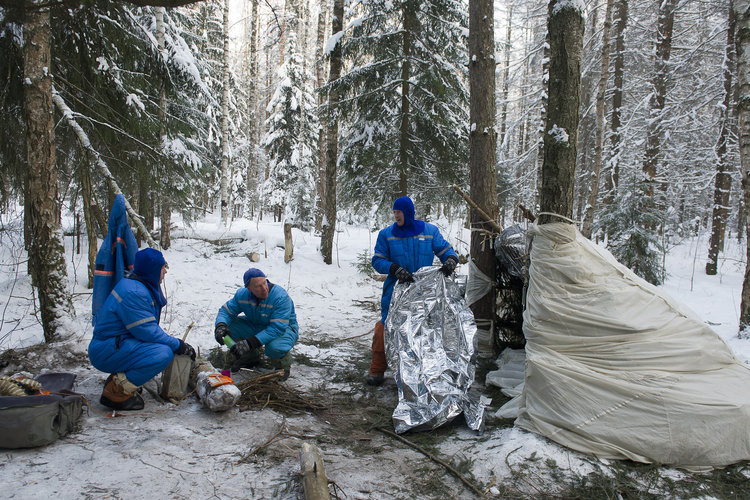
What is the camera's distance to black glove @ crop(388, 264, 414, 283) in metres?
4.14

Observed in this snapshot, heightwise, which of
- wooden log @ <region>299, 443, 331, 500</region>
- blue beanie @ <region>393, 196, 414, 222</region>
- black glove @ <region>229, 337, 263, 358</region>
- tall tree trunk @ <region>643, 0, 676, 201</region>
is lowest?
wooden log @ <region>299, 443, 331, 500</region>

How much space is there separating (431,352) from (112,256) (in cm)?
318

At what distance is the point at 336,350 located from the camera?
5508 millimetres

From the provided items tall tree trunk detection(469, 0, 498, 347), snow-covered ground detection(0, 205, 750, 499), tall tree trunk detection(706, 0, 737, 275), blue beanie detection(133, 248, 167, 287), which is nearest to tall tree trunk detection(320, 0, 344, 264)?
tall tree trunk detection(469, 0, 498, 347)

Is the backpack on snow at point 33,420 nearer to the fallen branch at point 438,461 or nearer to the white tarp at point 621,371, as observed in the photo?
the fallen branch at point 438,461

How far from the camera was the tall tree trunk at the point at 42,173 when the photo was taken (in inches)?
171

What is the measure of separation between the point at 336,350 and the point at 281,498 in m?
3.19

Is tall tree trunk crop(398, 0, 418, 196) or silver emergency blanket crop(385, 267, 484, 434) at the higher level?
tall tree trunk crop(398, 0, 418, 196)

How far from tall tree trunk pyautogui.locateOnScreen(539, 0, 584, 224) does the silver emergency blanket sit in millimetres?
1260

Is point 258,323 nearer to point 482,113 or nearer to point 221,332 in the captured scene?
point 221,332

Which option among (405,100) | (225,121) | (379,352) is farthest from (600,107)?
(225,121)

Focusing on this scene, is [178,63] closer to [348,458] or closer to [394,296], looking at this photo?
[394,296]

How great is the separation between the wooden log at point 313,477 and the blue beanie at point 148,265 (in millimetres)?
2024

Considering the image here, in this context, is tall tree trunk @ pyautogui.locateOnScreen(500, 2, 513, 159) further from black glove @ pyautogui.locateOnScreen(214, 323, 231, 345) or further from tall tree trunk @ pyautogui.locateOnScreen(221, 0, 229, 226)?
black glove @ pyautogui.locateOnScreen(214, 323, 231, 345)
